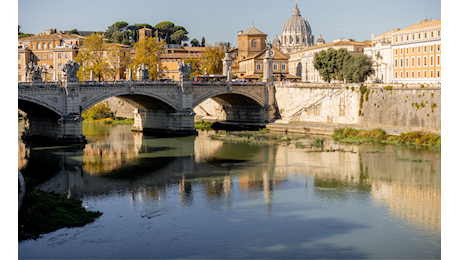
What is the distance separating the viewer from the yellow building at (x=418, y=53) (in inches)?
1738

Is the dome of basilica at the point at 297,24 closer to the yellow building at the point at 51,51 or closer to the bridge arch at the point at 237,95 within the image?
the yellow building at the point at 51,51

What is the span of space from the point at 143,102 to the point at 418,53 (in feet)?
86.7

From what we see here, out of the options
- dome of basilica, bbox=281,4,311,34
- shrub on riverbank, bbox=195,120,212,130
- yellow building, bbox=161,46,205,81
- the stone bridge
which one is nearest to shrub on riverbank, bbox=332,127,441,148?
the stone bridge

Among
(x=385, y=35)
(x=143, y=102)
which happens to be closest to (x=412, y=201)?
(x=143, y=102)

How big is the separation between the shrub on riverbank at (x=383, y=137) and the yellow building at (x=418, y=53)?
A: 15081 mm

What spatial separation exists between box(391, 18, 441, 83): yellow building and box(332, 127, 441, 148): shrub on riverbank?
15081 millimetres

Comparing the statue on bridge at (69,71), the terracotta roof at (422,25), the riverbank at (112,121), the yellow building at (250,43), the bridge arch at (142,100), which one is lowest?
the riverbank at (112,121)

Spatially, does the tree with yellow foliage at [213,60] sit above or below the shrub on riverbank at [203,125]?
above

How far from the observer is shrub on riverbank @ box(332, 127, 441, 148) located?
28625 mm

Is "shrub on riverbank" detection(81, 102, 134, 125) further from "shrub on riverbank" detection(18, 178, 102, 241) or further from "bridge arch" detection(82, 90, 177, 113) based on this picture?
"shrub on riverbank" detection(18, 178, 102, 241)

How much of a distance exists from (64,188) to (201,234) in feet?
26.4

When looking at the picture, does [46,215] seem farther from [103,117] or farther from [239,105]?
[103,117]

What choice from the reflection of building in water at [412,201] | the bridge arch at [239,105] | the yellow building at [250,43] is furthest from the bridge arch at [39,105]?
the yellow building at [250,43]
